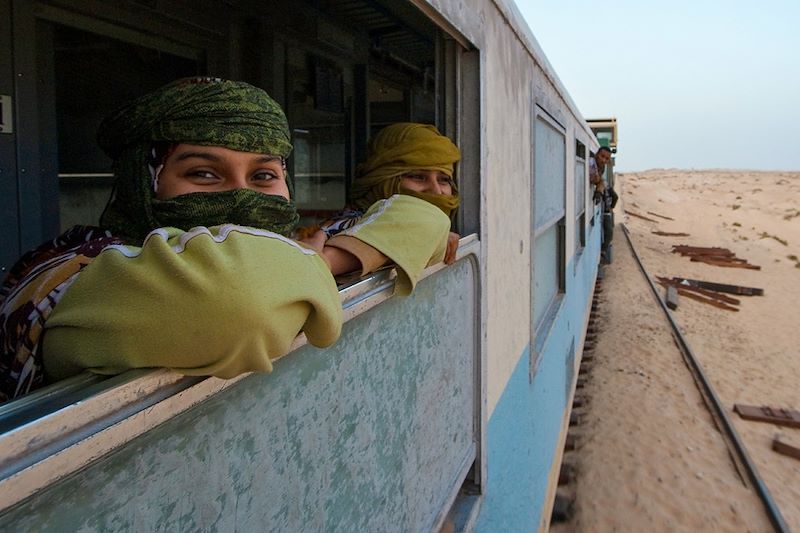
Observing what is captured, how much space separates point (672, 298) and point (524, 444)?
34.6ft

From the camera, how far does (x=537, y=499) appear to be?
3.38m

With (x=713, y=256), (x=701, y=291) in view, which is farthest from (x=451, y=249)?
(x=713, y=256)

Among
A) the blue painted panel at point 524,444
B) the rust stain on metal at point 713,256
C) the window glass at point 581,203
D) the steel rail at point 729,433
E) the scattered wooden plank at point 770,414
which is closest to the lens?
the blue painted panel at point 524,444

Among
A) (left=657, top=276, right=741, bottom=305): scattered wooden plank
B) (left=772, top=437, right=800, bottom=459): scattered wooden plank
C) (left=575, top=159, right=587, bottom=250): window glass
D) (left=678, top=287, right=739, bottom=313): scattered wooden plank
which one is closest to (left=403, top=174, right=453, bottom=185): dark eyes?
(left=772, top=437, right=800, bottom=459): scattered wooden plank

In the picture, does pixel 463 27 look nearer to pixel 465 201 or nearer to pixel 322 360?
pixel 465 201

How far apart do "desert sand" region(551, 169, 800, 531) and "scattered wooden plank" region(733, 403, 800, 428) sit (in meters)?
0.07

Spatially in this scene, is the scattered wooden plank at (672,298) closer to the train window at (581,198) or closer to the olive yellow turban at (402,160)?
the train window at (581,198)

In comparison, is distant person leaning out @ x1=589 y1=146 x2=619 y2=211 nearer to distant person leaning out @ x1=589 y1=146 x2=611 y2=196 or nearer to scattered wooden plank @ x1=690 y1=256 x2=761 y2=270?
distant person leaning out @ x1=589 y1=146 x2=611 y2=196

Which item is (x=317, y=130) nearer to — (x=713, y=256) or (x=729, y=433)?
(x=729, y=433)

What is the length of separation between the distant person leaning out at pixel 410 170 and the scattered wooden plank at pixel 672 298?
11234mm

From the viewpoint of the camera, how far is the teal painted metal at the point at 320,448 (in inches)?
28.2

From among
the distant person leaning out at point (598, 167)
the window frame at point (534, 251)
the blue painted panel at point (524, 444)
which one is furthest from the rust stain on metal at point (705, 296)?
the blue painted panel at point (524, 444)

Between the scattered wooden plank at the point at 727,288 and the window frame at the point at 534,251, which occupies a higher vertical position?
the window frame at the point at 534,251

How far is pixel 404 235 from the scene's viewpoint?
143 centimetres
